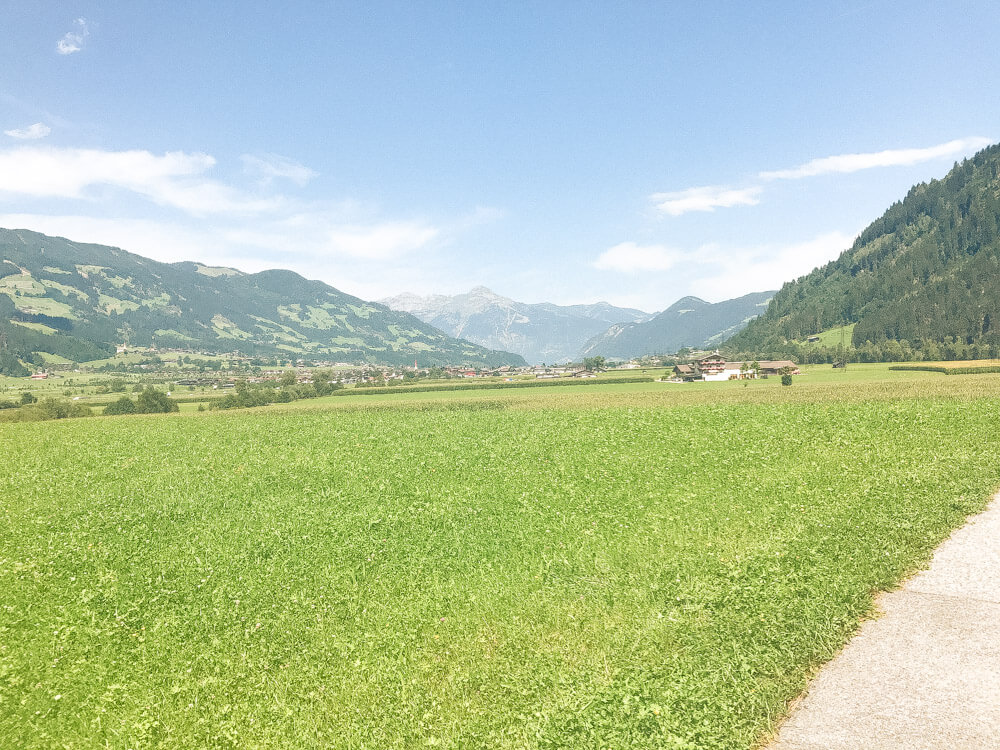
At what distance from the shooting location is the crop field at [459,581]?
1174 centimetres

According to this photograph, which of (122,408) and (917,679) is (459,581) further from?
(122,408)

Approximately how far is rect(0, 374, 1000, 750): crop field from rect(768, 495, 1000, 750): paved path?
601mm

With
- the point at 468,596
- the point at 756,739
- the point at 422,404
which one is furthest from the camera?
the point at 422,404

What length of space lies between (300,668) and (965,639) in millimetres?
15424

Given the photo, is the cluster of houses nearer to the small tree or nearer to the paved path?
the small tree

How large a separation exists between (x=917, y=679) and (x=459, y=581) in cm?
1193

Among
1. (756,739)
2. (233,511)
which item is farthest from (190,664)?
(756,739)

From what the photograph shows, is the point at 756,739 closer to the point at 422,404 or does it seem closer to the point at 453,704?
the point at 453,704

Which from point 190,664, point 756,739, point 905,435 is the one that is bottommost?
point 190,664

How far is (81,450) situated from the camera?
113 ft

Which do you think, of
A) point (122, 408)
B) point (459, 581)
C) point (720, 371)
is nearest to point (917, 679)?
point (459, 581)

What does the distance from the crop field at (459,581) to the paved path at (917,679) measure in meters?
0.60

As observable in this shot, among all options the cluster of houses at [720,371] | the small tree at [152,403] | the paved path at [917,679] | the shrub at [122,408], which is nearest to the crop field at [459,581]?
the paved path at [917,679]

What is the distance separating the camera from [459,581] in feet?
58.6
